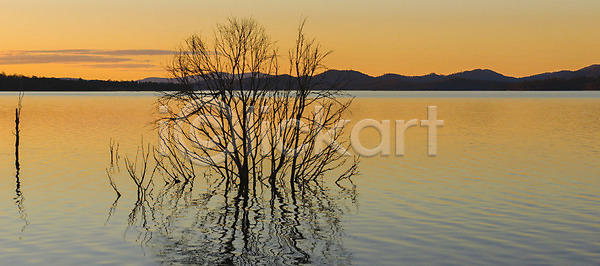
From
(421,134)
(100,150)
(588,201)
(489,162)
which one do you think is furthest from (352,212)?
(421,134)

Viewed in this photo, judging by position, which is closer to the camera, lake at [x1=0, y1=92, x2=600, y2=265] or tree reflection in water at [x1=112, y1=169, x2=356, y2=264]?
lake at [x1=0, y1=92, x2=600, y2=265]

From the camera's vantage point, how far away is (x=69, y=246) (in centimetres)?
1738

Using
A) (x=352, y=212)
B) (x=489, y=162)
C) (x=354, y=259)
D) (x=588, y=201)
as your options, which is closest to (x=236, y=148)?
(x=352, y=212)

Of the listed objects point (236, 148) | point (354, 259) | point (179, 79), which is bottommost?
point (354, 259)

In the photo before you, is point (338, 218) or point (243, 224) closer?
point (243, 224)

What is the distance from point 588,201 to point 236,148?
14292mm

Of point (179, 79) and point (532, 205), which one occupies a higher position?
point (179, 79)

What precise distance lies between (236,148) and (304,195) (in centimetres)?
359

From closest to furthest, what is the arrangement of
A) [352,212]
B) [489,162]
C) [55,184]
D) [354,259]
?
1. [354,259]
2. [352,212]
3. [55,184]
4. [489,162]

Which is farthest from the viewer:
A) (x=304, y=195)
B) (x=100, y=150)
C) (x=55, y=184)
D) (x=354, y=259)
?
(x=100, y=150)

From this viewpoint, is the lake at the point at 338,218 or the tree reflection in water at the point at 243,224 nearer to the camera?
the lake at the point at 338,218

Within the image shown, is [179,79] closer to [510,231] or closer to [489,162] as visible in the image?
[510,231]

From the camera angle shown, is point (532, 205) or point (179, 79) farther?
point (179, 79)

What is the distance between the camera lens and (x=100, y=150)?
→ 4344 cm
